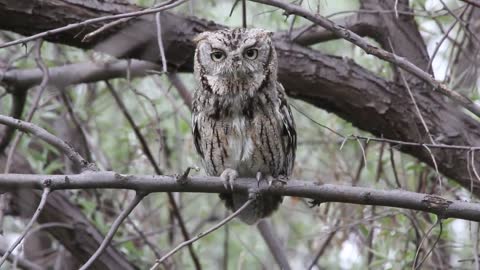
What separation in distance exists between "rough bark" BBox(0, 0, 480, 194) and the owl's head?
0.26 meters

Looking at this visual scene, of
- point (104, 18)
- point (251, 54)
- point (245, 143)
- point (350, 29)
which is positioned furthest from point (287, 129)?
point (104, 18)

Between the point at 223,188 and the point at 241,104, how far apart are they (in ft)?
2.71

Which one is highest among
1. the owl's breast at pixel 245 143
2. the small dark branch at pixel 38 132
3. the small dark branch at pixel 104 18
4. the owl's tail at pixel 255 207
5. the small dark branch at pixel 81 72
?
the small dark branch at pixel 81 72

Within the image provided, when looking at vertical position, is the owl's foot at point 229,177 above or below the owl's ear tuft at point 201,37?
below

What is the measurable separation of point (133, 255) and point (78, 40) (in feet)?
4.12

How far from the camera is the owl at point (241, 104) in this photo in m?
3.15

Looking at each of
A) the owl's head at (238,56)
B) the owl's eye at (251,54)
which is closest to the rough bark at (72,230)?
the owl's head at (238,56)

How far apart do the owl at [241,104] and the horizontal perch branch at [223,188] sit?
0.70 m

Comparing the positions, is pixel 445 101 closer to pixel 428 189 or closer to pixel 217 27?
pixel 428 189

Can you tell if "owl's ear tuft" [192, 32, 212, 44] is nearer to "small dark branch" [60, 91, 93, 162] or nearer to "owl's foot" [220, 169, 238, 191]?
"owl's foot" [220, 169, 238, 191]

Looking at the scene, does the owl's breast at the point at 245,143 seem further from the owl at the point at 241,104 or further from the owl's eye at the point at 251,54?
the owl's eye at the point at 251,54

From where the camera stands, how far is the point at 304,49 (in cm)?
358

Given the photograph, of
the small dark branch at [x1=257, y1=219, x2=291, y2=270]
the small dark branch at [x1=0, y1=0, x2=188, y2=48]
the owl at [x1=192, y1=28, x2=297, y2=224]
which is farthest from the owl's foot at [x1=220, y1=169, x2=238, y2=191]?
the small dark branch at [x1=257, y1=219, x2=291, y2=270]

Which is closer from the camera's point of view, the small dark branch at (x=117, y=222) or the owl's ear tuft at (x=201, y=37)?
the small dark branch at (x=117, y=222)
